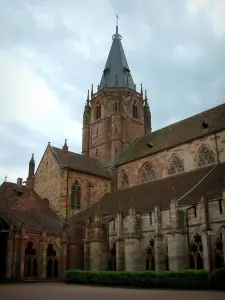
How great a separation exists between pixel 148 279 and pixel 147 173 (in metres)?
17.6

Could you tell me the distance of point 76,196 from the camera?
41.4m

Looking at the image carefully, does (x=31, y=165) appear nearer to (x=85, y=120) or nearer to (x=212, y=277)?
(x=85, y=120)

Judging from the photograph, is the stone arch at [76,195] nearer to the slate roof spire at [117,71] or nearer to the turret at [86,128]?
the turret at [86,128]

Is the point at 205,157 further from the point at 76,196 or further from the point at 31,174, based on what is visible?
the point at 31,174

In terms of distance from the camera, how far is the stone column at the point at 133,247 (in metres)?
28.0

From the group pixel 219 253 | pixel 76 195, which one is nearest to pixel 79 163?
pixel 76 195

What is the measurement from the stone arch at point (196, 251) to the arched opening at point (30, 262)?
14780 mm

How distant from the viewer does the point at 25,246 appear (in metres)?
31.3

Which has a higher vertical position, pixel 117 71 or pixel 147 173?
pixel 117 71

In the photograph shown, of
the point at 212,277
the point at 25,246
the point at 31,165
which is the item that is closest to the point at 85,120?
the point at 31,165

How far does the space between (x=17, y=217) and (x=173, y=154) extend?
1698 cm

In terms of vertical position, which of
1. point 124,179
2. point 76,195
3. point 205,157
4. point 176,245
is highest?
point 205,157

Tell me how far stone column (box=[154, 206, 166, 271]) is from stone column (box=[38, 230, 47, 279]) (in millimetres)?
11298

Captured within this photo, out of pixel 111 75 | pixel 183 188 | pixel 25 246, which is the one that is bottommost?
pixel 25 246
